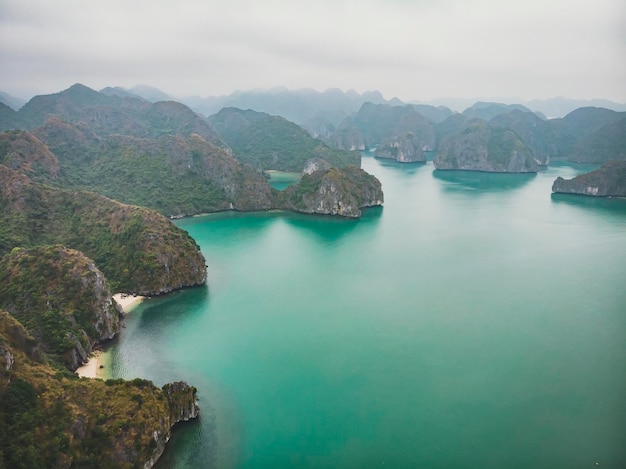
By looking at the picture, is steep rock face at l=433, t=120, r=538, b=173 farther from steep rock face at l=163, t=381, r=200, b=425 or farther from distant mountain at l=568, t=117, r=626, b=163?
steep rock face at l=163, t=381, r=200, b=425

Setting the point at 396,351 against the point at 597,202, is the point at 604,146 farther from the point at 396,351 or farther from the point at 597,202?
the point at 396,351

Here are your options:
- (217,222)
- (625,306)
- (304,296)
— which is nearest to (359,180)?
(217,222)

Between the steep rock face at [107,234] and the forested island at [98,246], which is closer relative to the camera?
the forested island at [98,246]

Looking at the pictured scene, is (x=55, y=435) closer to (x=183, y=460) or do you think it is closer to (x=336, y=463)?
(x=183, y=460)

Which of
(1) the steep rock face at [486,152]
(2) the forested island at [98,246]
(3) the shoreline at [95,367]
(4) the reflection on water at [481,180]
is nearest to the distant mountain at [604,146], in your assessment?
(1) the steep rock face at [486,152]

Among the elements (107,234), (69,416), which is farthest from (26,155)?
(69,416)

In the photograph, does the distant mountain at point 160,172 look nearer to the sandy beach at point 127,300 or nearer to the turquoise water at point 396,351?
the turquoise water at point 396,351
